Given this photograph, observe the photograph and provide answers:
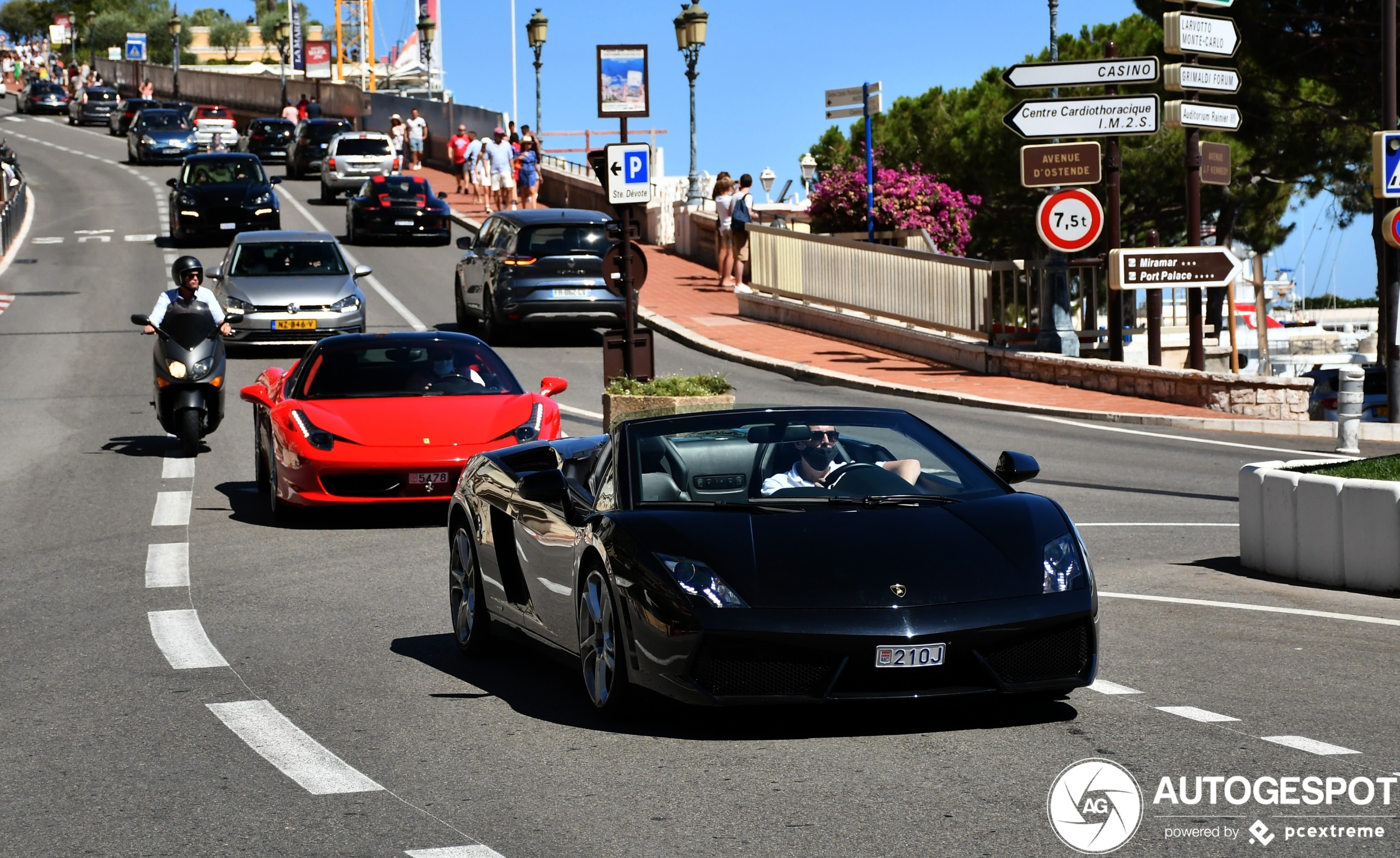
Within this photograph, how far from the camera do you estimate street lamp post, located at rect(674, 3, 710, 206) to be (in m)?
40.1

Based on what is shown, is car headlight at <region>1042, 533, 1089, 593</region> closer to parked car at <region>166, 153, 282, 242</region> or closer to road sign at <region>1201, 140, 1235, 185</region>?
road sign at <region>1201, 140, 1235, 185</region>

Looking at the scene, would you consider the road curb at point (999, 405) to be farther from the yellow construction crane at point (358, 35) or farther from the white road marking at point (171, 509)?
the yellow construction crane at point (358, 35)

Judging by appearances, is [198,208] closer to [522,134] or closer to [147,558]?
[522,134]

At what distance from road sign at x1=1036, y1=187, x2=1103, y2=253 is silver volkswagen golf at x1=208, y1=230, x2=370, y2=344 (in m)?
9.33

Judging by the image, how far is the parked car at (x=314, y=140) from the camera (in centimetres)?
5928

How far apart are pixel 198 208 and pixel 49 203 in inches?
641

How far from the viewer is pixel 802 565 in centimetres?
697

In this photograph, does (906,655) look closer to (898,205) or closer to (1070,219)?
(1070,219)

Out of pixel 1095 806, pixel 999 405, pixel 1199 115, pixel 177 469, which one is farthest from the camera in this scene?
pixel 999 405

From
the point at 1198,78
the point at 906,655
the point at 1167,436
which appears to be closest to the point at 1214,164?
the point at 1198,78

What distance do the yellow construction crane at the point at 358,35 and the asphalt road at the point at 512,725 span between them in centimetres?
9455

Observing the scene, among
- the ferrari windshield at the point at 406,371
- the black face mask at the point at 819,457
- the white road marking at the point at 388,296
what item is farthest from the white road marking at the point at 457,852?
the white road marking at the point at 388,296

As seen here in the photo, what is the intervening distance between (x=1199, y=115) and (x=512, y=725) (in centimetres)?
1822

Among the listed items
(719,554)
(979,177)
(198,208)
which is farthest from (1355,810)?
(979,177)
